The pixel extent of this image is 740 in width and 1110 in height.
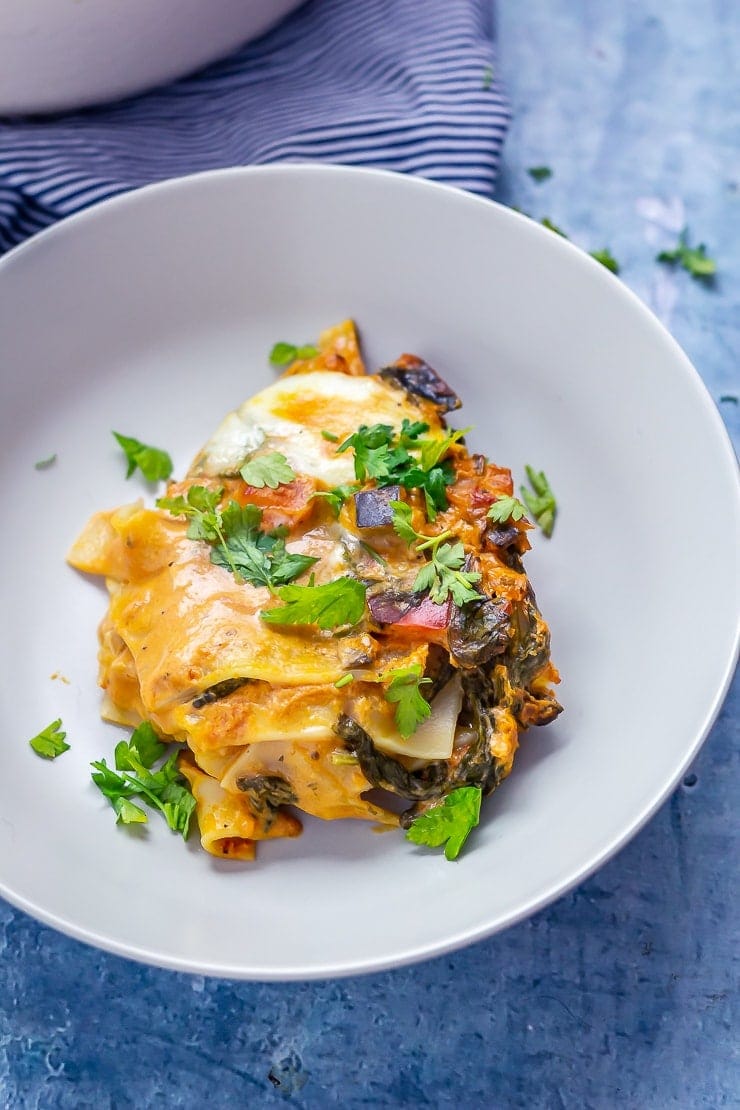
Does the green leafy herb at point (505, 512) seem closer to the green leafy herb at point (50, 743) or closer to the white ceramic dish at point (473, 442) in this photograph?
the white ceramic dish at point (473, 442)

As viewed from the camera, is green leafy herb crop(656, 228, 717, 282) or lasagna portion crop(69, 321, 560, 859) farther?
green leafy herb crop(656, 228, 717, 282)

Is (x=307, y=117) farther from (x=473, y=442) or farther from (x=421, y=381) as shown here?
(x=473, y=442)

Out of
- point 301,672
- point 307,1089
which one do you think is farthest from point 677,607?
point 307,1089

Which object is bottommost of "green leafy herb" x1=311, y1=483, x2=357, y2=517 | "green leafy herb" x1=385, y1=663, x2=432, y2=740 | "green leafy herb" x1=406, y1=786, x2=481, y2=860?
"green leafy herb" x1=406, y1=786, x2=481, y2=860

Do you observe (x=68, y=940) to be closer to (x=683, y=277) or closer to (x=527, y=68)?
(x=683, y=277)

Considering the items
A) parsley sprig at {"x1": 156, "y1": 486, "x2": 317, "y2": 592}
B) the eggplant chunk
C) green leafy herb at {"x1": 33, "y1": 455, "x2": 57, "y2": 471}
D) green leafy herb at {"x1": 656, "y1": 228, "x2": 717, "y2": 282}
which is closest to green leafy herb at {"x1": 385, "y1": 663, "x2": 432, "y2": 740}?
parsley sprig at {"x1": 156, "y1": 486, "x2": 317, "y2": 592}

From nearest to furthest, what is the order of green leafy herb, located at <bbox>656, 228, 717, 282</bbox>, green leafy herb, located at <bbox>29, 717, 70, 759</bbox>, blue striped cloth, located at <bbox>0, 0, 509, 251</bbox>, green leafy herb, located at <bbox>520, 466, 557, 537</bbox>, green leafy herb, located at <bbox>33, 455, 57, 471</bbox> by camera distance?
green leafy herb, located at <bbox>29, 717, 70, 759</bbox> → green leafy herb, located at <bbox>520, 466, 557, 537</bbox> → green leafy herb, located at <bbox>33, 455, 57, 471</bbox> → blue striped cloth, located at <bbox>0, 0, 509, 251</bbox> → green leafy herb, located at <bbox>656, 228, 717, 282</bbox>

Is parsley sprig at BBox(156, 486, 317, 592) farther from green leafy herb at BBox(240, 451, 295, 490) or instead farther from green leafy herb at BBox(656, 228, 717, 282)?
green leafy herb at BBox(656, 228, 717, 282)
